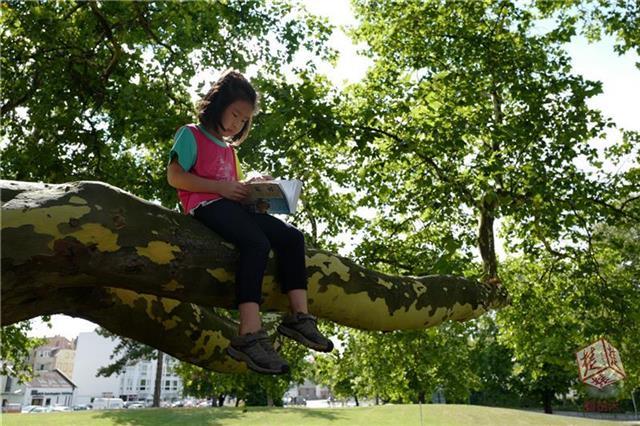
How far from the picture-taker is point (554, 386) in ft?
156

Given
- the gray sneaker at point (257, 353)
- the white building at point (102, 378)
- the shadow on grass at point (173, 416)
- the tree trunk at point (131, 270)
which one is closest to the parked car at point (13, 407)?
the white building at point (102, 378)

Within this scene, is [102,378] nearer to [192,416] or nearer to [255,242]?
[192,416]

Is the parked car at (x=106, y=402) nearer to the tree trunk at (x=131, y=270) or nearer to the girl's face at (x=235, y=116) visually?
the tree trunk at (x=131, y=270)

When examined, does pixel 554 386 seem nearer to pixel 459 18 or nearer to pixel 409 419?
pixel 409 419

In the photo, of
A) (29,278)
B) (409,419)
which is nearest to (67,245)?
(29,278)

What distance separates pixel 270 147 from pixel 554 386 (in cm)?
4837

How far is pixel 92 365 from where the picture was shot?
104 metres

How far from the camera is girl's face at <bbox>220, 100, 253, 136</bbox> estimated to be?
332 centimetres

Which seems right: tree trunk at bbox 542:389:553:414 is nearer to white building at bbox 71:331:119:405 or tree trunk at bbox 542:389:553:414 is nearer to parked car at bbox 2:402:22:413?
parked car at bbox 2:402:22:413

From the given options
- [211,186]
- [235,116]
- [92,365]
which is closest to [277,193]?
[211,186]

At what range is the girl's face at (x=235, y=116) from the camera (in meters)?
3.32

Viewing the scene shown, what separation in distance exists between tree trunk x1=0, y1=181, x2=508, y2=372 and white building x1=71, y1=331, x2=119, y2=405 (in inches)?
4259

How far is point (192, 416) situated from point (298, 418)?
6.09 metres

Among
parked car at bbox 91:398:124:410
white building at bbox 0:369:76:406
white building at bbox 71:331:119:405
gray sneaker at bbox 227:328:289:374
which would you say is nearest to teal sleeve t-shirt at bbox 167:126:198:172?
gray sneaker at bbox 227:328:289:374
